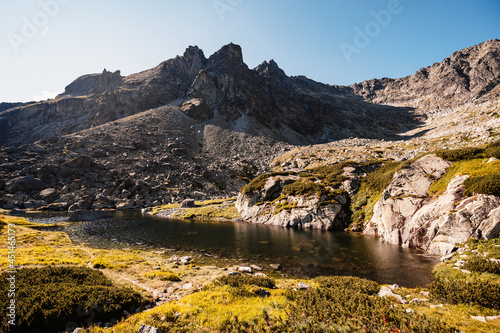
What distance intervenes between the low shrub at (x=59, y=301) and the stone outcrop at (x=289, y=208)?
40.6 metres

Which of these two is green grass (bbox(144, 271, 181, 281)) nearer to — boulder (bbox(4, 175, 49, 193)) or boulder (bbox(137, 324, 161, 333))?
boulder (bbox(137, 324, 161, 333))

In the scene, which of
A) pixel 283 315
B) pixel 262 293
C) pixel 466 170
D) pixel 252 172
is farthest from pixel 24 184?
pixel 466 170

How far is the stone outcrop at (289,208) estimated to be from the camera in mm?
46978

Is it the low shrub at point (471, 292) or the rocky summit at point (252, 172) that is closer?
the low shrub at point (471, 292)

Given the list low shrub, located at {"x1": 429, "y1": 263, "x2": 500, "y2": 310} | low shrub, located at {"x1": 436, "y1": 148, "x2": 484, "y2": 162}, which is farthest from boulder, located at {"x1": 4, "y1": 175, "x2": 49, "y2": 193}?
low shrub, located at {"x1": 436, "y1": 148, "x2": 484, "y2": 162}

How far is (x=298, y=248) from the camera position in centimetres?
3147

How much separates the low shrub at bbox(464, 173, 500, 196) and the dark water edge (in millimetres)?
9712

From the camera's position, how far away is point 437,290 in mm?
14133

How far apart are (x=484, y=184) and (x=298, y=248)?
23.7 metres

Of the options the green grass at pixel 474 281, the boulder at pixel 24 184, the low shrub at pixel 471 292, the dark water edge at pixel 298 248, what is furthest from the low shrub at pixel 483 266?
the boulder at pixel 24 184

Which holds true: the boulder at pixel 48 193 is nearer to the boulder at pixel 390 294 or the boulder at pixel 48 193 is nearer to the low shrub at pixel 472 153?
the boulder at pixel 390 294

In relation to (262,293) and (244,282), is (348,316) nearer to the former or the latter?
(262,293)

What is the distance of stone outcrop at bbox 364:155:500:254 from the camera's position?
23.1 metres

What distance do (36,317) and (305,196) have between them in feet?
161
